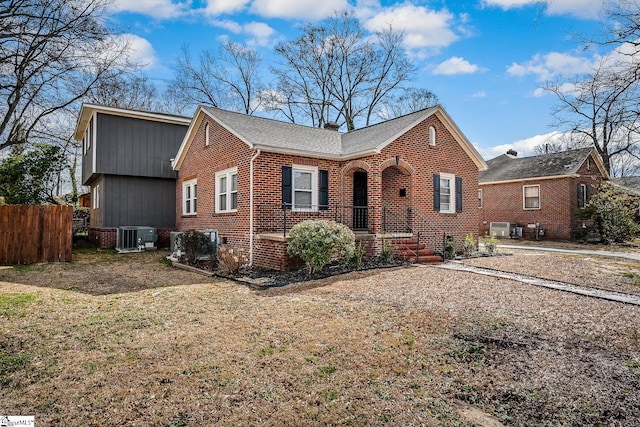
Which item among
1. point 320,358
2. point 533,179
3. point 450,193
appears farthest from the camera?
point 533,179

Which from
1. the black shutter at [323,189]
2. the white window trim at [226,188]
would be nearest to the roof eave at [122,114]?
the white window trim at [226,188]

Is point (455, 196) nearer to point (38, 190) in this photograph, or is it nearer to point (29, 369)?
point (29, 369)

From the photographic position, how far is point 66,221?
1203 centimetres

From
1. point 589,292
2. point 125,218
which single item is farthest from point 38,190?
point 589,292

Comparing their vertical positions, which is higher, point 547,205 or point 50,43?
point 50,43

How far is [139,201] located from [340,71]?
60.7 ft

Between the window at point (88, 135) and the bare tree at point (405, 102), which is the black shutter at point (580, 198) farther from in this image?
the window at point (88, 135)

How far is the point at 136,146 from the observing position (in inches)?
655

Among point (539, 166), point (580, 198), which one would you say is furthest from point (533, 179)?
point (580, 198)

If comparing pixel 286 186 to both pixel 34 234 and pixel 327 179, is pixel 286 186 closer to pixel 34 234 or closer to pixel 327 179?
pixel 327 179

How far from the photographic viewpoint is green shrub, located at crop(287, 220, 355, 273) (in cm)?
915

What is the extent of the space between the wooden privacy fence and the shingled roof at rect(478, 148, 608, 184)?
22069mm

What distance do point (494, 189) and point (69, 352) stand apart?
945 inches

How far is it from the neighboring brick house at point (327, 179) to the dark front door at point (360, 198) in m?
0.03
